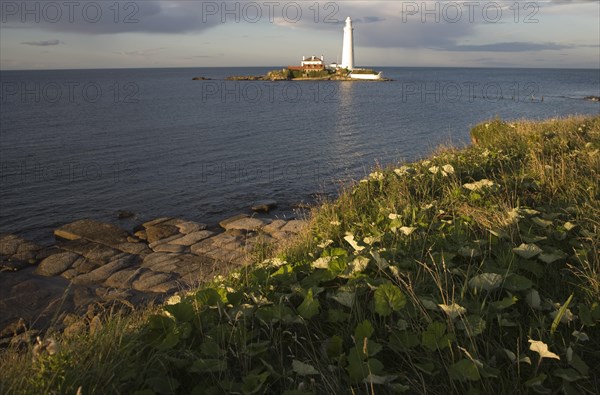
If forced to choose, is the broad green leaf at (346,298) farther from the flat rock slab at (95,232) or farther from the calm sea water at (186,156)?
the flat rock slab at (95,232)

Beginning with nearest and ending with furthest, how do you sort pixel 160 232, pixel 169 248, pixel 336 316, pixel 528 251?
pixel 336 316 → pixel 528 251 → pixel 169 248 → pixel 160 232

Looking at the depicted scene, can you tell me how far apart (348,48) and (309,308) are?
13422cm

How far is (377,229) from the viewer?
654cm

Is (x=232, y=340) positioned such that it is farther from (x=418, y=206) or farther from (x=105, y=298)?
(x=105, y=298)

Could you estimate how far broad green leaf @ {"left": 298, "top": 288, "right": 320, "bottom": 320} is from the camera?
3.96 metres

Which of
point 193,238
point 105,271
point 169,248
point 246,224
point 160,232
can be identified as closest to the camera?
point 105,271

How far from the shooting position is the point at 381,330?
12.8ft

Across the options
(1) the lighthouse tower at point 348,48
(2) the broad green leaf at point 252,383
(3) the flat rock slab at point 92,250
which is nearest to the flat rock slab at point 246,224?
(3) the flat rock slab at point 92,250

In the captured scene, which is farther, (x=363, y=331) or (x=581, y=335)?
(x=363, y=331)

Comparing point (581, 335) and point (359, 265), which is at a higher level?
point (359, 265)

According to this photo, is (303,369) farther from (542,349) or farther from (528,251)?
(528,251)

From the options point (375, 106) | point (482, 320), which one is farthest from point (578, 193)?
point (375, 106)

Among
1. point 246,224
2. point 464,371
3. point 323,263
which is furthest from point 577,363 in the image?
point 246,224

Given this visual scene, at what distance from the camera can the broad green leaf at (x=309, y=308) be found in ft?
13.0
